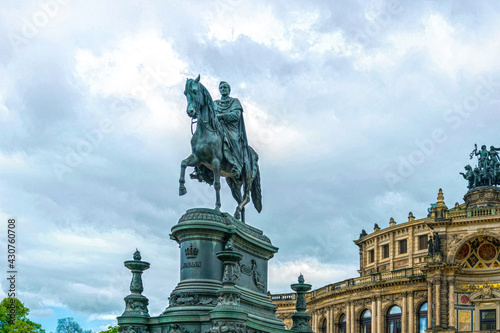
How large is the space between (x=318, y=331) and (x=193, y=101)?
237ft

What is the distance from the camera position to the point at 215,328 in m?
15.8

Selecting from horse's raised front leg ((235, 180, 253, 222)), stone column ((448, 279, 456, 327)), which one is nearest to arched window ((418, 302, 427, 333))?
stone column ((448, 279, 456, 327))

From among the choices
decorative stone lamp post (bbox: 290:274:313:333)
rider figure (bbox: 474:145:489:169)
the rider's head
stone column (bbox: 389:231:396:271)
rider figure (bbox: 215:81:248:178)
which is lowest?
decorative stone lamp post (bbox: 290:274:313:333)

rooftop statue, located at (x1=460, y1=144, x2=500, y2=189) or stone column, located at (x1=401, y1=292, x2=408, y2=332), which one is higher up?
rooftop statue, located at (x1=460, y1=144, x2=500, y2=189)

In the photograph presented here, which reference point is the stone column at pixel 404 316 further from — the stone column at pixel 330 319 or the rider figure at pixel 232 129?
the rider figure at pixel 232 129

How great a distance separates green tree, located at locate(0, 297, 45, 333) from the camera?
49.3m

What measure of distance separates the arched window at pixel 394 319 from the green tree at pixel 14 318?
37506mm

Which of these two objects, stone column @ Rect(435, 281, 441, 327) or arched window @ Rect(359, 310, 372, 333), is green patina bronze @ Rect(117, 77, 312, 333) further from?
arched window @ Rect(359, 310, 372, 333)

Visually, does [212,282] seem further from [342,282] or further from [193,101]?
[342,282]

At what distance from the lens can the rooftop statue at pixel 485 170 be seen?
7844 cm

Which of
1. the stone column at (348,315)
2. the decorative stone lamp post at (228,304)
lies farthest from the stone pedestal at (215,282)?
the stone column at (348,315)

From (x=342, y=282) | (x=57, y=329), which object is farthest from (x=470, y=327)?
(x=57, y=329)

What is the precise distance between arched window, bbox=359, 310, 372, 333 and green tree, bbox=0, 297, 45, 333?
123ft

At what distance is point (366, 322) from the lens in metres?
80.2
